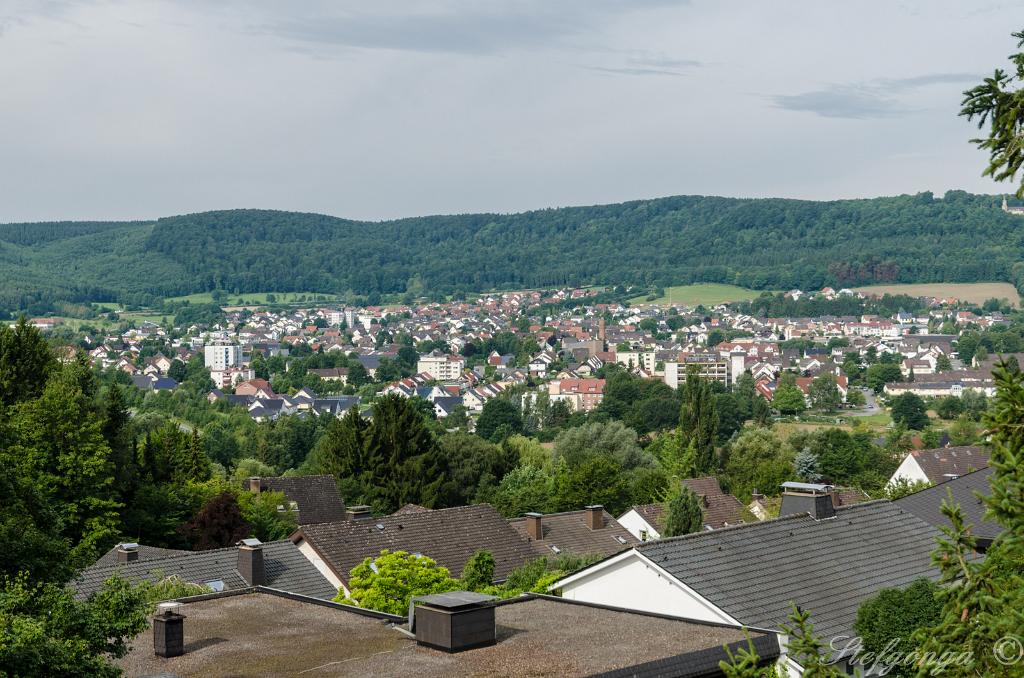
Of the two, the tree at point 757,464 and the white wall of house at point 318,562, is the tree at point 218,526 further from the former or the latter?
the tree at point 757,464

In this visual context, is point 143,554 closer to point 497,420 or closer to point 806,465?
point 806,465

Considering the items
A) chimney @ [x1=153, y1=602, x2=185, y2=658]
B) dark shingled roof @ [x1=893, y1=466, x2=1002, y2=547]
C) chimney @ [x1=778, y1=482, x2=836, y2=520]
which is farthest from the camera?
dark shingled roof @ [x1=893, y1=466, x2=1002, y2=547]

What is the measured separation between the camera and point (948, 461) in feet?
175

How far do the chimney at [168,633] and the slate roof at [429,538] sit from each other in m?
12.3

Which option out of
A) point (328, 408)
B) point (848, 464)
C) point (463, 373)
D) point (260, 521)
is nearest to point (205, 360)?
point (463, 373)

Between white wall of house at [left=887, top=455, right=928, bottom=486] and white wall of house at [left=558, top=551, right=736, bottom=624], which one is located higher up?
white wall of house at [left=558, top=551, right=736, bottom=624]

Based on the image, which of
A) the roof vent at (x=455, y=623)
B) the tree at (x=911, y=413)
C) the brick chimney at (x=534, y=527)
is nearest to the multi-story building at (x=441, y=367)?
the tree at (x=911, y=413)

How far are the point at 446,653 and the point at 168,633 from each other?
2.95 m

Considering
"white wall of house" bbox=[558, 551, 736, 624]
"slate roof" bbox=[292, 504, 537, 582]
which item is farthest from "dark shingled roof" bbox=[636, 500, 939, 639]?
"slate roof" bbox=[292, 504, 537, 582]

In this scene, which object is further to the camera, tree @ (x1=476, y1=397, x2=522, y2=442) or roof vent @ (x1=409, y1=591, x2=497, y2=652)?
tree @ (x1=476, y1=397, x2=522, y2=442)

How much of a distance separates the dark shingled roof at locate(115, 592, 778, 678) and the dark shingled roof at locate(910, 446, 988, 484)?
40996 millimetres

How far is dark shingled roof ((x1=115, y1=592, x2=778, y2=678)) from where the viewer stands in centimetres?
1181

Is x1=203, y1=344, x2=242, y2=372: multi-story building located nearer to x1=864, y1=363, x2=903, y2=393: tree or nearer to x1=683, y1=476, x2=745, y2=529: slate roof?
x1=864, y1=363, x2=903, y2=393: tree

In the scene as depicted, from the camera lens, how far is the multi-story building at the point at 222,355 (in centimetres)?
18975
